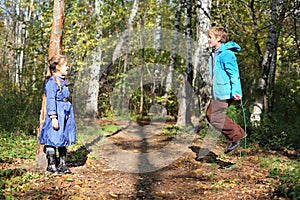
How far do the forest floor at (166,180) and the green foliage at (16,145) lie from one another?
34cm

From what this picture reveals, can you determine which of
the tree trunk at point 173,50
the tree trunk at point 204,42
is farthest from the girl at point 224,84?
the tree trunk at point 173,50

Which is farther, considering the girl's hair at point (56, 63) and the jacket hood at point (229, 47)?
the jacket hood at point (229, 47)

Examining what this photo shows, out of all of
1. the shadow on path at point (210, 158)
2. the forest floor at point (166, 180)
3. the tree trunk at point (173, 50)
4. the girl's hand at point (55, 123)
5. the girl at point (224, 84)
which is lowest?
the forest floor at point (166, 180)

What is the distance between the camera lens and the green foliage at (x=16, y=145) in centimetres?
631

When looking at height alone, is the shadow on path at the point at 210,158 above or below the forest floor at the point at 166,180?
above

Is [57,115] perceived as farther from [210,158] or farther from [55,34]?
[210,158]

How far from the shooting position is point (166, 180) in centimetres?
522

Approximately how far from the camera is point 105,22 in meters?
10.4

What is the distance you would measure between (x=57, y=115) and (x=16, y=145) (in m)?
2.82

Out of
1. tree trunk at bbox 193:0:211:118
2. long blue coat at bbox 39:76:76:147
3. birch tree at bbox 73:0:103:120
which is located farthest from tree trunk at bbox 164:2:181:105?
long blue coat at bbox 39:76:76:147

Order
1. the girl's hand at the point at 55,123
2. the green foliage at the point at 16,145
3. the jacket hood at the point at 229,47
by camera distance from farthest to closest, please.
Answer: the green foliage at the point at 16,145 → the jacket hood at the point at 229,47 → the girl's hand at the point at 55,123

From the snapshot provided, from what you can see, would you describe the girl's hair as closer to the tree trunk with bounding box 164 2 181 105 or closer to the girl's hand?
the girl's hand

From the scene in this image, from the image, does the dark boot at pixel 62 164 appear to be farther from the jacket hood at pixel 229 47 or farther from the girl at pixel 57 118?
the jacket hood at pixel 229 47

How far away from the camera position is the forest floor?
4.35 meters
